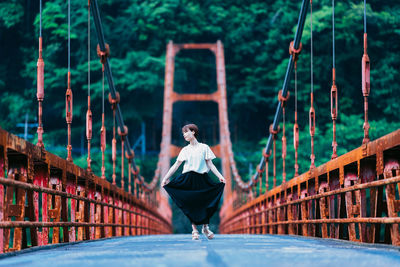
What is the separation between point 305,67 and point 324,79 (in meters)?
2.13

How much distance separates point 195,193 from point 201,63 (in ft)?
99.0

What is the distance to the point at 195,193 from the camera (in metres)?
7.11

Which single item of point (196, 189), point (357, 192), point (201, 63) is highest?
point (201, 63)

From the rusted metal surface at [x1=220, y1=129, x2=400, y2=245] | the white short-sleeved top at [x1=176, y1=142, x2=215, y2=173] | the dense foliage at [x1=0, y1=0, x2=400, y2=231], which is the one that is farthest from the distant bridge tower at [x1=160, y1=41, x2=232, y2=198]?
the white short-sleeved top at [x1=176, y1=142, x2=215, y2=173]

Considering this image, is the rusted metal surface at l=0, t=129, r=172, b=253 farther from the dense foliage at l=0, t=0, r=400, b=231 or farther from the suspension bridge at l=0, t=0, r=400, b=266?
the dense foliage at l=0, t=0, r=400, b=231

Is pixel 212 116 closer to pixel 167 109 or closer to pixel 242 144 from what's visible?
pixel 242 144

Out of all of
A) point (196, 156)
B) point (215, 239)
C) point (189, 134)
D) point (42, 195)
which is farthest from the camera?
point (215, 239)

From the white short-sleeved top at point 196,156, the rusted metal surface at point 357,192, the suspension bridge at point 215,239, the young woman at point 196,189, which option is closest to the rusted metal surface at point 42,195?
the suspension bridge at point 215,239

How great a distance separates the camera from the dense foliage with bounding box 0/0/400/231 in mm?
31203

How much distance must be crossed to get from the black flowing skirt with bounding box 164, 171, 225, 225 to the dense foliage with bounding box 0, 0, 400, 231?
835 inches

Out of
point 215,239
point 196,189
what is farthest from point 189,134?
point 215,239

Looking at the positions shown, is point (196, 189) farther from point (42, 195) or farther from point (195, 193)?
point (42, 195)

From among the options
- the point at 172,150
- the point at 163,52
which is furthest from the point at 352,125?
the point at 163,52

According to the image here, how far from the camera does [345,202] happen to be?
20.9 feet
